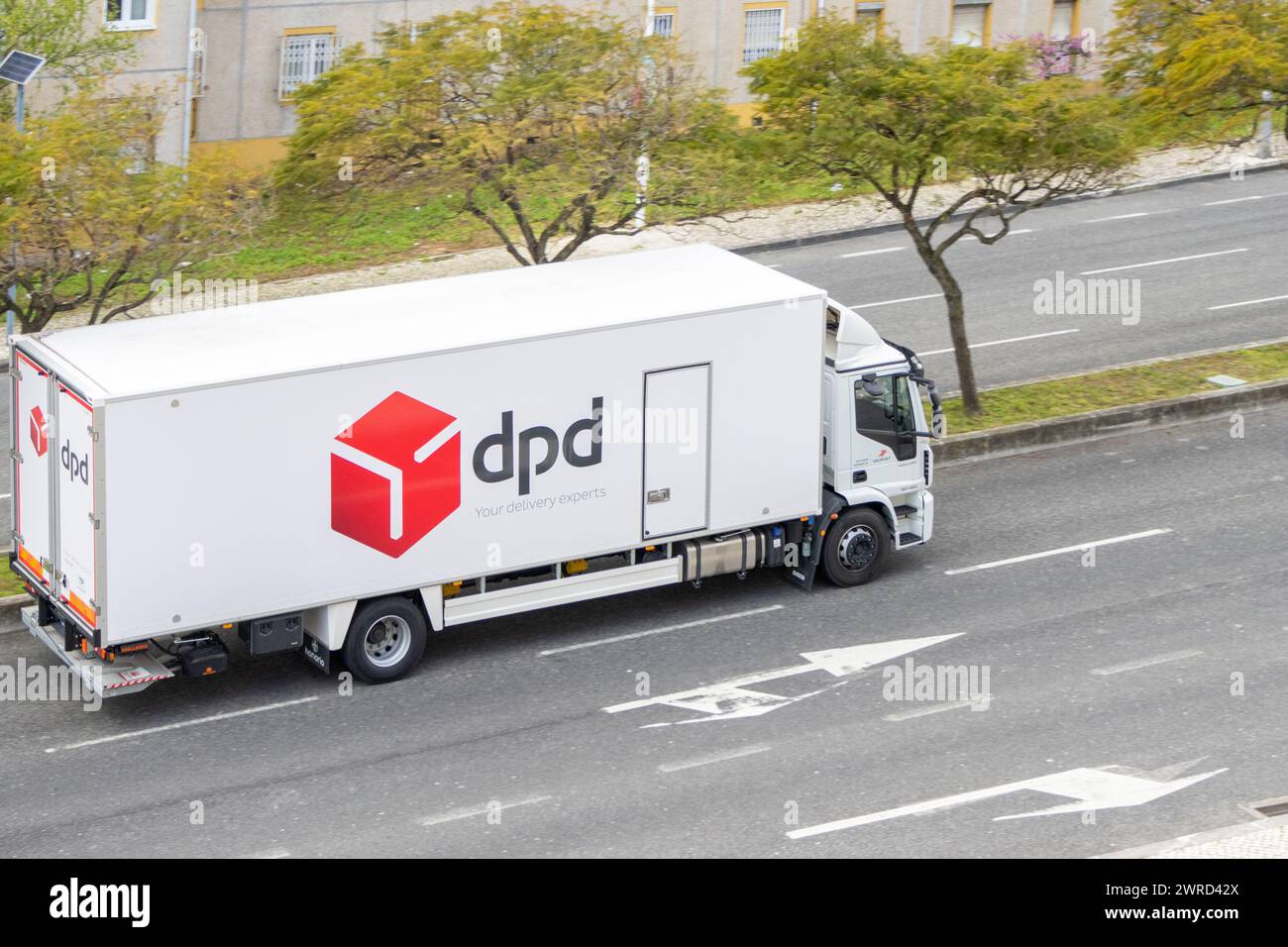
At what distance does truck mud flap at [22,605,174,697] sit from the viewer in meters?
16.0

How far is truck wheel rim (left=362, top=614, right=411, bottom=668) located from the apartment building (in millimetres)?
14024

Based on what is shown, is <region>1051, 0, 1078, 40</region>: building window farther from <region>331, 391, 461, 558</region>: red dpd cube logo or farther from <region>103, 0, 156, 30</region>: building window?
<region>331, 391, 461, 558</region>: red dpd cube logo

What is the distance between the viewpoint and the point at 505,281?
60.8ft

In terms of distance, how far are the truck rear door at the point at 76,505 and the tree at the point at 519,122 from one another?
6.31 meters

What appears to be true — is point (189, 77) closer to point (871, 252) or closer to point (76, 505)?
point (871, 252)

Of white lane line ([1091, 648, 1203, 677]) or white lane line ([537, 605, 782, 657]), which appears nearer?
white lane line ([1091, 648, 1203, 677])

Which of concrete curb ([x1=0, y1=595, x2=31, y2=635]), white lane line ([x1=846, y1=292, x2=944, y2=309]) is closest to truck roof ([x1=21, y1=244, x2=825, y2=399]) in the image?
concrete curb ([x1=0, y1=595, x2=31, y2=635])

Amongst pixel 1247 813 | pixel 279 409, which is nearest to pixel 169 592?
pixel 279 409

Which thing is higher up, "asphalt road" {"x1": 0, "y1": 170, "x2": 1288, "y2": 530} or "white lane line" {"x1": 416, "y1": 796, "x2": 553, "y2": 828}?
"asphalt road" {"x1": 0, "y1": 170, "x2": 1288, "y2": 530}

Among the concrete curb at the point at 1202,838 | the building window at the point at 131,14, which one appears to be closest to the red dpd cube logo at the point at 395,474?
the concrete curb at the point at 1202,838

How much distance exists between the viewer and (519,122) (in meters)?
21.4

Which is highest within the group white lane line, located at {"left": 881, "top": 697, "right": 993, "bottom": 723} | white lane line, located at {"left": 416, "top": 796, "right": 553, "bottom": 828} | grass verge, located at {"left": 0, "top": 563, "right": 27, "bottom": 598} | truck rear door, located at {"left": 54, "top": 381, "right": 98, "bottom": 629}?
truck rear door, located at {"left": 54, "top": 381, "right": 98, "bottom": 629}

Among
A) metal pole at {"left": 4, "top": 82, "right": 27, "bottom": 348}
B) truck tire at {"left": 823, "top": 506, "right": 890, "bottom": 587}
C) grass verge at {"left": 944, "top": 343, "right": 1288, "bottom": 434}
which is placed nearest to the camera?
metal pole at {"left": 4, "top": 82, "right": 27, "bottom": 348}

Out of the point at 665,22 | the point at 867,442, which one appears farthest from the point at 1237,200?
the point at 867,442
